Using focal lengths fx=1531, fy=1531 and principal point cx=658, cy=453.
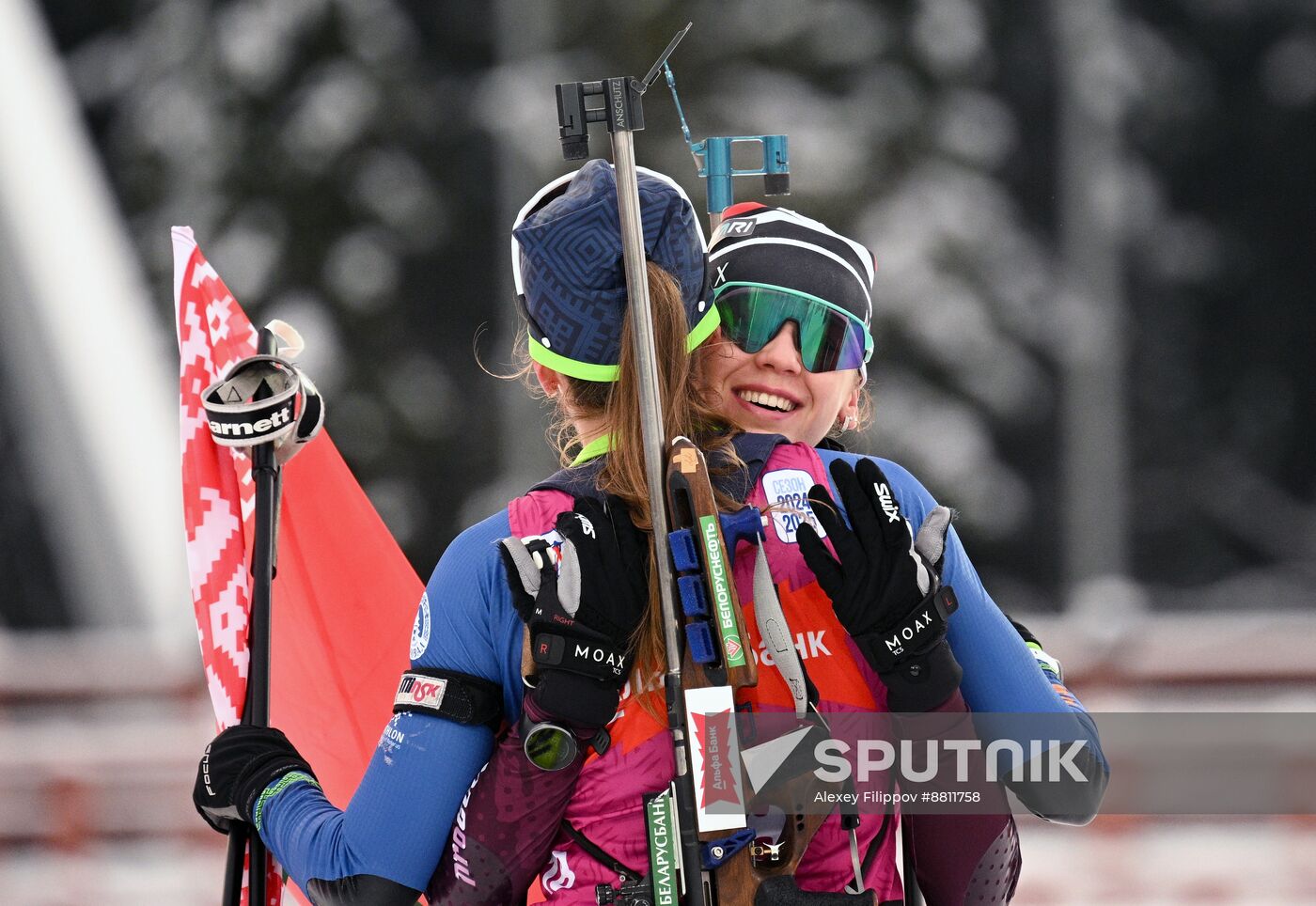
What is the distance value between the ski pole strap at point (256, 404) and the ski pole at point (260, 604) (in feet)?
0.06

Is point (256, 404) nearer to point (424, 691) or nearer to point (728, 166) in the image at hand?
point (424, 691)

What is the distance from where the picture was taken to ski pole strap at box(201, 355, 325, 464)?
6.32 feet

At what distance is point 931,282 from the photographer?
6.09m

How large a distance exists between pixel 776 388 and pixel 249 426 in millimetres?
663

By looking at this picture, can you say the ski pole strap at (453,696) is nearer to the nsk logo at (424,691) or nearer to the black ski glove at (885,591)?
the nsk logo at (424,691)

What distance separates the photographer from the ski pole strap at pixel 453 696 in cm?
147

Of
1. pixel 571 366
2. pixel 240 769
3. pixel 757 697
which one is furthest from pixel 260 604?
pixel 757 697

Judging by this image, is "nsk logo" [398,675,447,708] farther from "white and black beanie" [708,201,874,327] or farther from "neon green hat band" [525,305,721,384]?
"white and black beanie" [708,201,874,327]

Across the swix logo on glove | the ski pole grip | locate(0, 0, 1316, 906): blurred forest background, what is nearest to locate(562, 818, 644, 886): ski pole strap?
the ski pole grip

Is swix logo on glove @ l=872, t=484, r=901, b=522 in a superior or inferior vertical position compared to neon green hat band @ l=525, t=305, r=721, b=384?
inferior

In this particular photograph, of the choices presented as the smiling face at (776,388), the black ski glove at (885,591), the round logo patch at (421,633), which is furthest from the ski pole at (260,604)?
the black ski glove at (885,591)

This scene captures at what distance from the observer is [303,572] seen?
227cm

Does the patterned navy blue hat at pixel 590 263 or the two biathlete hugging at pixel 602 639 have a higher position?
the patterned navy blue hat at pixel 590 263

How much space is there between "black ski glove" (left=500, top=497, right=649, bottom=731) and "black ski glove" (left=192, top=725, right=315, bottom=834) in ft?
1.24
